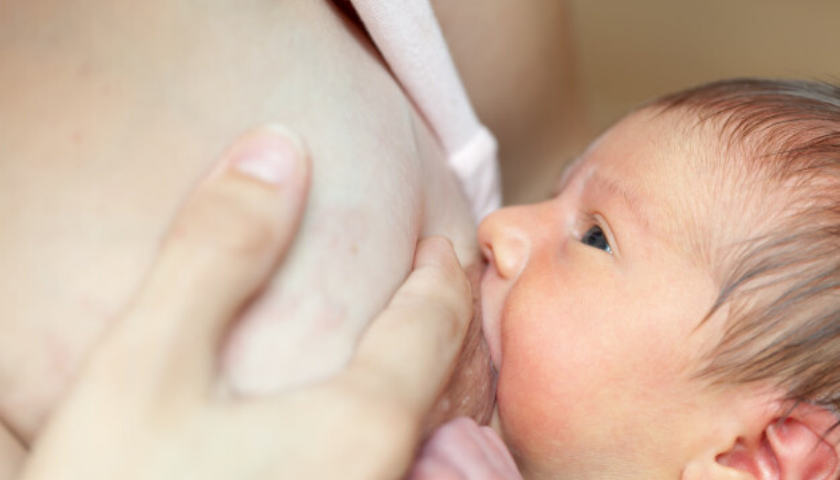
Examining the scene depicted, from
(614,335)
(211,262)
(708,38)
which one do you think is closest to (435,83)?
(614,335)

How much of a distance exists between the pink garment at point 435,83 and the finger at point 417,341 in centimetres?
24

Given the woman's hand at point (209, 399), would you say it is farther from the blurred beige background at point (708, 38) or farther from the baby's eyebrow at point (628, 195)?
the blurred beige background at point (708, 38)

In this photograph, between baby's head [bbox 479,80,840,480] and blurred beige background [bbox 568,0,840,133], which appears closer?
baby's head [bbox 479,80,840,480]

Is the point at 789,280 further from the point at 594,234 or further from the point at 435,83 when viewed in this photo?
the point at 435,83

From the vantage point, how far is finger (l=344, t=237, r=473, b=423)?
20.2 inches

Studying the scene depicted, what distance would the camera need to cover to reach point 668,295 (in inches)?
28.6

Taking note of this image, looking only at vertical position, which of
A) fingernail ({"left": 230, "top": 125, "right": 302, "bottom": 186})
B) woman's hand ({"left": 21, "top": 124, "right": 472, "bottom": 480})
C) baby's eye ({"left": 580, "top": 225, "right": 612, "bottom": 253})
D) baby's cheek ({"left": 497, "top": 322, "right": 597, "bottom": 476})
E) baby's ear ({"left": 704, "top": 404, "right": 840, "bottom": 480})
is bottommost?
baby's ear ({"left": 704, "top": 404, "right": 840, "bottom": 480})

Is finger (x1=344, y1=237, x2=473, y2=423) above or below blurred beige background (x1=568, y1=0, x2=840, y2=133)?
above

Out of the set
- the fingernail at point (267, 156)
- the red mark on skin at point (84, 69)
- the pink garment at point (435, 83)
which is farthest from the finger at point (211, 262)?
the pink garment at point (435, 83)

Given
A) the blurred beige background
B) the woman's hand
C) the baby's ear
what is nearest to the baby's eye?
the baby's ear

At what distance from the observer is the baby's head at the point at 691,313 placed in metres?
0.69

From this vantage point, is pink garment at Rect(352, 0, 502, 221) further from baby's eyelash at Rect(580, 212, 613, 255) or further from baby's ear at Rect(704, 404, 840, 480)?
baby's ear at Rect(704, 404, 840, 480)

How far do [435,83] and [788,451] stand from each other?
490mm

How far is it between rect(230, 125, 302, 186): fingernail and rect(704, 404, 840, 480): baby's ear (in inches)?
18.6
